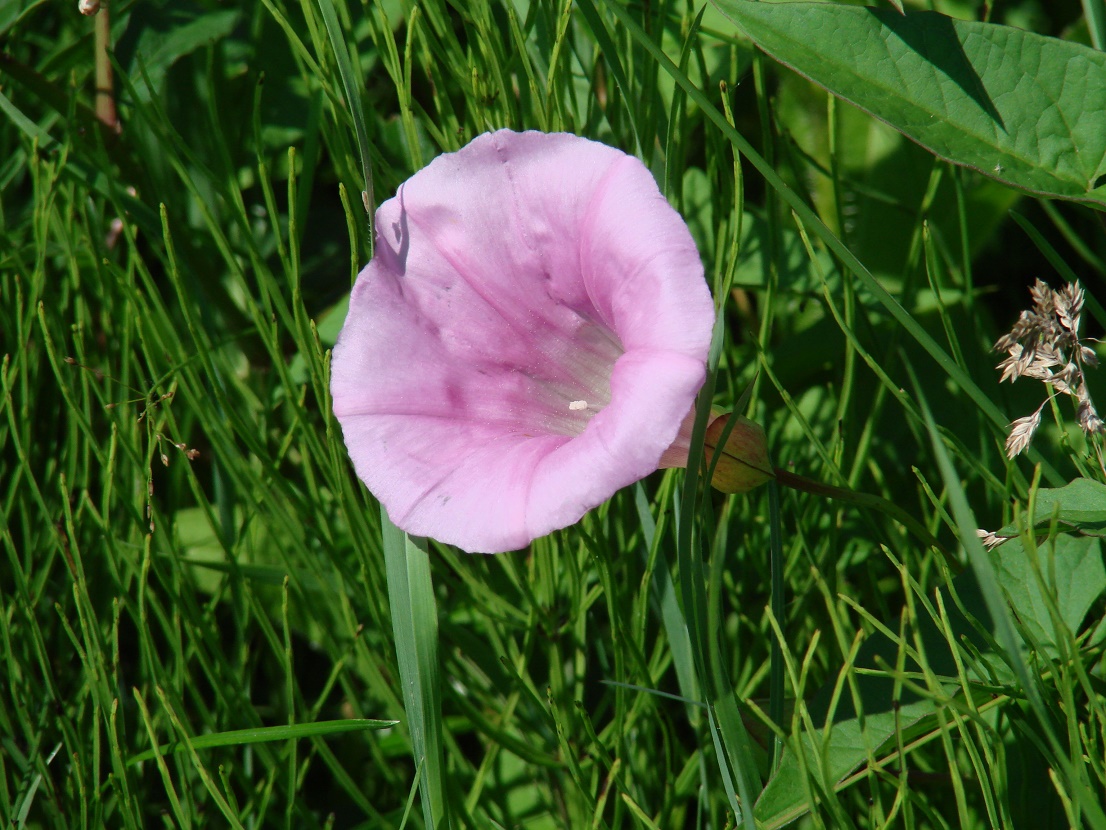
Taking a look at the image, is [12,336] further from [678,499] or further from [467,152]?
[678,499]

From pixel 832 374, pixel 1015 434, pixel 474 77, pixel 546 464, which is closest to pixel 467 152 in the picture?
pixel 474 77

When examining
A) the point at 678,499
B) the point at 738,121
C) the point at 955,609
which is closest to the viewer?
the point at 955,609

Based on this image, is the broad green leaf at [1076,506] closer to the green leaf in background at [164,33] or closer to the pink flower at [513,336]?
the pink flower at [513,336]

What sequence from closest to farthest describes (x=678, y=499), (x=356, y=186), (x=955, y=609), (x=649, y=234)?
(x=649, y=234), (x=955, y=609), (x=678, y=499), (x=356, y=186)

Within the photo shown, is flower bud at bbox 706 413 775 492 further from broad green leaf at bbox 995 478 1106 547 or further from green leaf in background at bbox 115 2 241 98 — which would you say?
green leaf in background at bbox 115 2 241 98

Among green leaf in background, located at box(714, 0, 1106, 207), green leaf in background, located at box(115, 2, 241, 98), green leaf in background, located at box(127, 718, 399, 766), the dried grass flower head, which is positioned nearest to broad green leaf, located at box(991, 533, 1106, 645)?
the dried grass flower head

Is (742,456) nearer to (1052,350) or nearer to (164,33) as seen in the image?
(1052,350)

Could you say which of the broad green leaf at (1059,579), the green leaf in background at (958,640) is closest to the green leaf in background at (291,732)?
the green leaf in background at (958,640)
